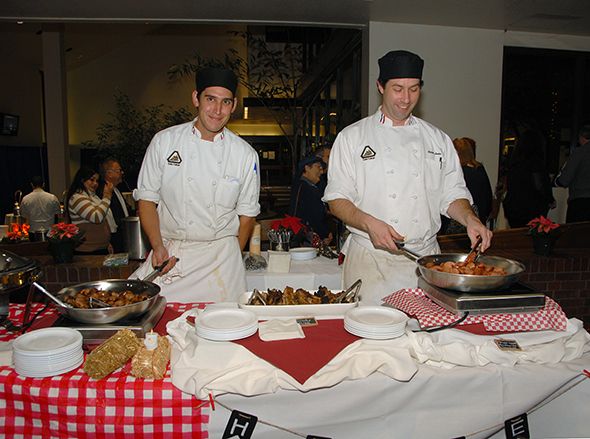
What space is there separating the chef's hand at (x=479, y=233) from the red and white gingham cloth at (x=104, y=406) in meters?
1.20

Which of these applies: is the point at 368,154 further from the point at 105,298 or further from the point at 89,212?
the point at 89,212

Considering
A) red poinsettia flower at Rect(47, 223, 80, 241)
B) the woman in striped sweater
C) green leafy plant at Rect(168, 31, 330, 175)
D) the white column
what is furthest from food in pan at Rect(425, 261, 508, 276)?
the white column

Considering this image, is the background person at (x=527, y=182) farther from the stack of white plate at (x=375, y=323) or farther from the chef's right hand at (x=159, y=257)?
the chef's right hand at (x=159, y=257)

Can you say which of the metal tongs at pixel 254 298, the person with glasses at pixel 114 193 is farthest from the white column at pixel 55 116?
the metal tongs at pixel 254 298

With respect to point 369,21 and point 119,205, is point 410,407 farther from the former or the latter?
point 119,205

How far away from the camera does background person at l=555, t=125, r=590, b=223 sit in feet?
14.3

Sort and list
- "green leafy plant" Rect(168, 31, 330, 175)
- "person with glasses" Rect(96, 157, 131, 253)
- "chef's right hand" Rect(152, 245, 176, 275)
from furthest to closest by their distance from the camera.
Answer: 1. "green leafy plant" Rect(168, 31, 330, 175)
2. "person with glasses" Rect(96, 157, 131, 253)
3. "chef's right hand" Rect(152, 245, 176, 275)

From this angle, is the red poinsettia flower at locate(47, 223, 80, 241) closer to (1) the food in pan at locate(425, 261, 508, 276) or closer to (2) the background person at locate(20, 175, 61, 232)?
(1) the food in pan at locate(425, 261, 508, 276)

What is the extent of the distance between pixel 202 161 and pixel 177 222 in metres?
0.33

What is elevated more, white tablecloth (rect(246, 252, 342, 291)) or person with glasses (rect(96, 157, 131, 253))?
person with glasses (rect(96, 157, 131, 253))

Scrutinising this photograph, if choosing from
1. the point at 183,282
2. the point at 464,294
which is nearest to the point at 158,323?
the point at 183,282

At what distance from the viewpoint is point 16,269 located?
4.48 ft

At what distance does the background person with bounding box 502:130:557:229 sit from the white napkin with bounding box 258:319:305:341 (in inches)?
146

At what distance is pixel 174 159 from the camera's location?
2066mm
